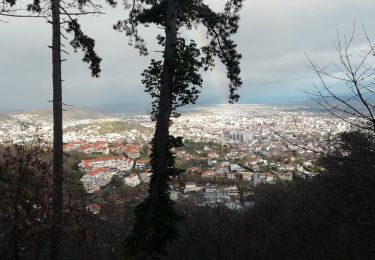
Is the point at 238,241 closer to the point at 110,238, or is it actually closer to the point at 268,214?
the point at 268,214

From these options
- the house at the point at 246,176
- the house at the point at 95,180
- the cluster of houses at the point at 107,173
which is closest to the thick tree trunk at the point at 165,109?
the cluster of houses at the point at 107,173

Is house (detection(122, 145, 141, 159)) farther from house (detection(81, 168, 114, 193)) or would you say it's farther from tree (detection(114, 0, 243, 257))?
tree (detection(114, 0, 243, 257))

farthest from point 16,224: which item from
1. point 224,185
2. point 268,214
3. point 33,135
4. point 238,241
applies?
point 224,185

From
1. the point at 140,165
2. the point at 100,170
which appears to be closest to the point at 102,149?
the point at 140,165

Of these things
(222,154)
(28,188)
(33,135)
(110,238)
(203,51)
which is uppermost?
(203,51)

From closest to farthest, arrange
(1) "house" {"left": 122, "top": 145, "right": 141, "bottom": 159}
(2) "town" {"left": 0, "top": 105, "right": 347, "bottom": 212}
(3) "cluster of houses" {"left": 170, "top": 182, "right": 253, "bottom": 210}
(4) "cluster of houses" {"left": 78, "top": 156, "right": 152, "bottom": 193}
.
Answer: (2) "town" {"left": 0, "top": 105, "right": 347, "bottom": 212}
(3) "cluster of houses" {"left": 170, "top": 182, "right": 253, "bottom": 210}
(4) "cluster of houses" {"left": 78, "top": 156, "right": 152, "bottom": 193}
(1) "house" {"left": 122, "top": 145, "right": 141, "bottom": 159}

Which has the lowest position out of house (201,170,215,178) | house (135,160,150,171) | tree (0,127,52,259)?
house (135,160,150,171)

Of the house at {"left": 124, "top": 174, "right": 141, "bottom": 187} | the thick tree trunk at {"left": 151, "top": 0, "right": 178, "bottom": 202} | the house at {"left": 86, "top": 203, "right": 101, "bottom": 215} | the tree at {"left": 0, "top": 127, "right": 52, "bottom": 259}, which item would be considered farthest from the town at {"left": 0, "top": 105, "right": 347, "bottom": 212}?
the tree at {"left": 0, "top": 127, "right": 52, "bottom": 259}

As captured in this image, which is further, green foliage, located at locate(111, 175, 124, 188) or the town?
green foliage, located at locate(111, 175, 124, 188)
